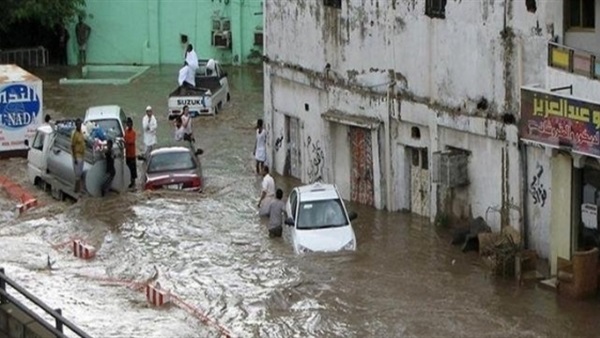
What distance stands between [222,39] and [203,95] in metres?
10.6

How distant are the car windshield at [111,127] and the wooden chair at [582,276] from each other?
536 inches

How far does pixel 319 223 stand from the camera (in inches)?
999

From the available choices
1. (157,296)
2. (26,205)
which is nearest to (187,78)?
(26,205)

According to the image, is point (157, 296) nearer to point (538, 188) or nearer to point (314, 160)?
point (538, 188)

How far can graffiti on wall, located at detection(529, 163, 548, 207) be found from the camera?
24.9 metres

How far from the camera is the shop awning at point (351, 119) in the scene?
2931 cm

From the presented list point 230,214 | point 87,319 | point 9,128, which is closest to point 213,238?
point 230,214

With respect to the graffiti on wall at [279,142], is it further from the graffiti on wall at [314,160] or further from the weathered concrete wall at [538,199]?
the weathered concrete wall at [538,199]

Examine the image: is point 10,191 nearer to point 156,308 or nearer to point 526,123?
point 156,308

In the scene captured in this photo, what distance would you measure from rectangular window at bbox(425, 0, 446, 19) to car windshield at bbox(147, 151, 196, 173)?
634 cm

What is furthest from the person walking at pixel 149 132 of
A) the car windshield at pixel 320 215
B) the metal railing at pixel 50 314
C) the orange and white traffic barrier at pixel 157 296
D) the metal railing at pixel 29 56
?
the metal railing at pixel 29 56

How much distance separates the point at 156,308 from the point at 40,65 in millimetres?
30764

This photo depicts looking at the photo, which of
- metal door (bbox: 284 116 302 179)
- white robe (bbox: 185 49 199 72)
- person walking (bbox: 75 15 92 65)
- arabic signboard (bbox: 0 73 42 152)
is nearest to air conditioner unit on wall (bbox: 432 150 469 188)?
metal door (bbox: 284 116 302 179)

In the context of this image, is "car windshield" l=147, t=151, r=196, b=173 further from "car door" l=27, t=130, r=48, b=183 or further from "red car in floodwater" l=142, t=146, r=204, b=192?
"car door" l=27, t=130, r=48, b=183
